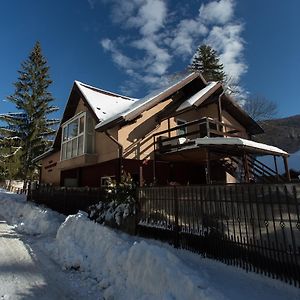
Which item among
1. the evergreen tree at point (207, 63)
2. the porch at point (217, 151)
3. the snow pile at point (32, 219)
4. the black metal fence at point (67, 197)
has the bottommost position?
the snow pile at point (32, 219)

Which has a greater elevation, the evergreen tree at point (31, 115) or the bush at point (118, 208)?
the evergreen tree at point (31, 115)

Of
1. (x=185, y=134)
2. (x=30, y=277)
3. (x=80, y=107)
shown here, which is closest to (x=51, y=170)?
(x=80, y=107)

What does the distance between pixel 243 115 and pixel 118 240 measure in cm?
1579

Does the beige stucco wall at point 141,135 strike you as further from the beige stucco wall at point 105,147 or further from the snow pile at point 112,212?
the snow pile at point 112,212

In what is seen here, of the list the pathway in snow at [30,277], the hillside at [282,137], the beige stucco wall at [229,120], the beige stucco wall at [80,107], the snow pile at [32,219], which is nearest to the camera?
the pathway in snow at [30,277]

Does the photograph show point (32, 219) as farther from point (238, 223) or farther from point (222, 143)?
point (238, 223)

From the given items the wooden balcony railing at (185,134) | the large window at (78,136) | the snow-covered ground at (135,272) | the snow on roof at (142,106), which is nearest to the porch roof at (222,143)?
the wooden balcony railing at (185,134)

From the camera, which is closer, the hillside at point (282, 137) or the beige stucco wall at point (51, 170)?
the beige stucco wall at point (51, 170)

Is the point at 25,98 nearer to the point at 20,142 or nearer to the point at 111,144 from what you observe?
the point at 20,142

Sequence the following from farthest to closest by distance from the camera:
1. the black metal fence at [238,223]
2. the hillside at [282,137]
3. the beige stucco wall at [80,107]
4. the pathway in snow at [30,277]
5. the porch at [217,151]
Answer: the hillside at [282,137] < the beige stucco wall at [80,107] < the porch at [217,151] < the pathway in snow at [30,277] < the black metal fence at [238,223]

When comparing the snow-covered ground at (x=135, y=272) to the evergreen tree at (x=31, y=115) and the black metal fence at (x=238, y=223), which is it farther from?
the evergreen tree at (x=31, y=115)

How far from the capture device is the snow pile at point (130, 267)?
4777 mm

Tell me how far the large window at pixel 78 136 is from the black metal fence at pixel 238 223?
10.2 m

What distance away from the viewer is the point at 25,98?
39000 millimetres
